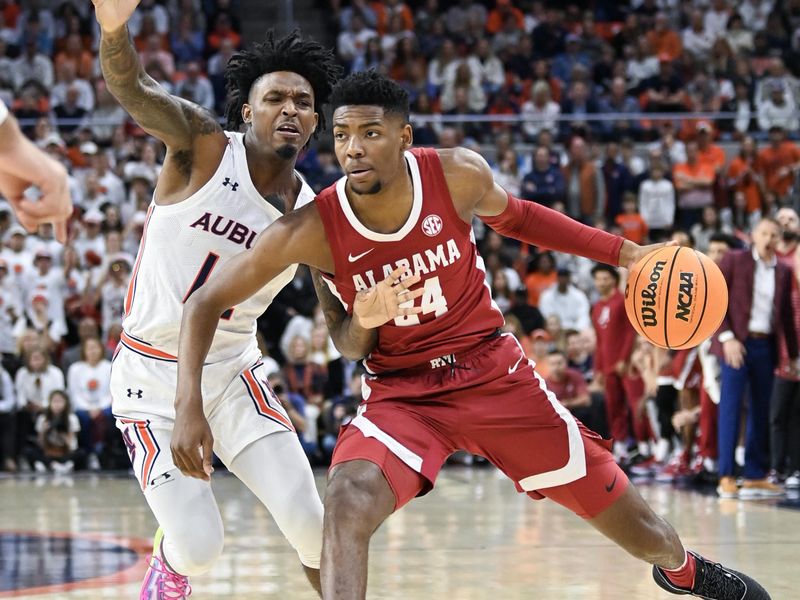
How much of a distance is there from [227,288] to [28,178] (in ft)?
5.14

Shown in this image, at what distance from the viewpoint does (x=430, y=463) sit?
4297mm

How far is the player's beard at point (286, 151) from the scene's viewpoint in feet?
15.7

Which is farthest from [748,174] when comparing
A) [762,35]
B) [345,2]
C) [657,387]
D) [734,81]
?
[345,2]

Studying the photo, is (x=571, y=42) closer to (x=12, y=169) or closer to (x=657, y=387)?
(x=657, y=387)

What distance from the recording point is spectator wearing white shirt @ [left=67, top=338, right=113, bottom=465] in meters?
12.6

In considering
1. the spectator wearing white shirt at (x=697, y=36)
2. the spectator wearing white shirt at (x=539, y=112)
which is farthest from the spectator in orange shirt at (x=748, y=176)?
the spectator wearing white shirt at (x=697, y=36)

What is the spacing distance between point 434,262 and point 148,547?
3947mm

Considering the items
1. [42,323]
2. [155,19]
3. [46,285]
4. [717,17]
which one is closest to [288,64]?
[42,323]

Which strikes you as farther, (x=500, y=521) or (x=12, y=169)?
(x=500, y=521)

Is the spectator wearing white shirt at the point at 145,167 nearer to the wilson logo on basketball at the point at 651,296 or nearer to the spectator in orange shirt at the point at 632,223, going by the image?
the spectator in orange shirt at the point at 632,223

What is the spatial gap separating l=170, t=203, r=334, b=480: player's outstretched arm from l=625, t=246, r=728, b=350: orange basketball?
48.2 inches

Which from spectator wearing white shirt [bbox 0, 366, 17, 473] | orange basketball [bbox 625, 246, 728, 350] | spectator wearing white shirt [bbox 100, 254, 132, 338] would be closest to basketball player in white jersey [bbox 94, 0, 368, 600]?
orange basketball [bbox 625, 246, 728, 350]

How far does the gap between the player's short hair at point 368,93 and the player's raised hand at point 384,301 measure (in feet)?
2.00

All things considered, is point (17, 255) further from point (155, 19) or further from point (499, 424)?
point (499, 424)
